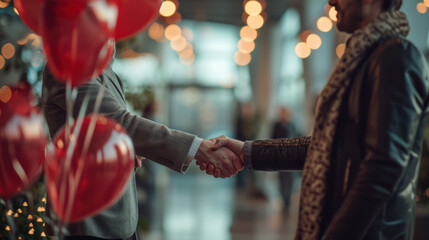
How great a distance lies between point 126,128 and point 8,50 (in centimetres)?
217

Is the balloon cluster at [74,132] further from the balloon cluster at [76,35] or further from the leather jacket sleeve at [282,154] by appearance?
the leather jacket sleeve at [282,154]

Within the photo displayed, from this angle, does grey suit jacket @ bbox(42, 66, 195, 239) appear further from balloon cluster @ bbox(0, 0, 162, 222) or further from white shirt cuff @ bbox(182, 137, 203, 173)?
balloon cluster @ bbox(0, 0, 162, 222)

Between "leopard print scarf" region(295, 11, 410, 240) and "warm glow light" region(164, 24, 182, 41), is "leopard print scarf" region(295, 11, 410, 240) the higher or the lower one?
the higher one

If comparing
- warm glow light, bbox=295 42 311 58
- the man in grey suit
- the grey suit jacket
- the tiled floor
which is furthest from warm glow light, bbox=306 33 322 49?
the grey suit jacket

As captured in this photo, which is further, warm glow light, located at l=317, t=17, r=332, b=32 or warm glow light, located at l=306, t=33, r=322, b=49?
warm glow light, located at l=306, t=33, r=322, b=49

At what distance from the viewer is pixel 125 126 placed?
183 cm

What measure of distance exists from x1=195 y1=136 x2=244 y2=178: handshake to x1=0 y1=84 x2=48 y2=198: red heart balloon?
80 cm

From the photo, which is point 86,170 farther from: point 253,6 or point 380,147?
point 253,6

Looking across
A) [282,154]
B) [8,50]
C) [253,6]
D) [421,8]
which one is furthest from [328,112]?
[253,6]

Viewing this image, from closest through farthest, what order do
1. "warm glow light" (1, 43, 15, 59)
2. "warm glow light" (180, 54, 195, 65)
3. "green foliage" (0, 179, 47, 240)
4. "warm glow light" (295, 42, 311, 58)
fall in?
"green foliage" (0, 179, 47, 240) → "warm glow light" (1, 43, 15, 59) → "warm glow light" (295, 42, 311, 58) → "warm glow light" (180, 54, 195, 65)

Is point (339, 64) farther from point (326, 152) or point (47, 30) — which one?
point (47, 30)

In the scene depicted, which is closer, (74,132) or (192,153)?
(74,132)

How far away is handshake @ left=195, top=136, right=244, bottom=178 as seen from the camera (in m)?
2.05

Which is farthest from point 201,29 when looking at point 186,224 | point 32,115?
point 32,115
